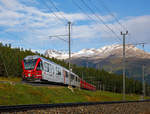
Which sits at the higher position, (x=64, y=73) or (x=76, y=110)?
(x=64, y=73)

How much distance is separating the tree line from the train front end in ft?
101

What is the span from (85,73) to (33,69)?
305ft

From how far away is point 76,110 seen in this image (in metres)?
16.4

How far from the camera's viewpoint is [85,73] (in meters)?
130

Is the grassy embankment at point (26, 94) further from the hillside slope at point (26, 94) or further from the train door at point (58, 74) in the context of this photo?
the train door at point (58, 74)

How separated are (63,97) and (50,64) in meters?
6.47

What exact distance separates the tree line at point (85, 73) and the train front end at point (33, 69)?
101 feet

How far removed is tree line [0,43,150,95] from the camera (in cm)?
7278

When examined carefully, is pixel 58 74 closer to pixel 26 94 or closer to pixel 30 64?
pixel 30 64

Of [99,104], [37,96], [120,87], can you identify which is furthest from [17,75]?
[120,87]

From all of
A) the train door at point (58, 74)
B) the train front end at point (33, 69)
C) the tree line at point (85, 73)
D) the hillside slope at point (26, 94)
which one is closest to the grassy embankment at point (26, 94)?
the hillside slope at point (26, 94)

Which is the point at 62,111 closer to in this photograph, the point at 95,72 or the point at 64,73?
the point at 64,73

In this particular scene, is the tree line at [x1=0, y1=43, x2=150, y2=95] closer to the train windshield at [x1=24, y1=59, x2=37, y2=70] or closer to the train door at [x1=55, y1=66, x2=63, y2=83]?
the train door at [x1=55, y1=66, x2=63, y2=83]

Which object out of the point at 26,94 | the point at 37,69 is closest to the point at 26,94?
the point at 26,94
